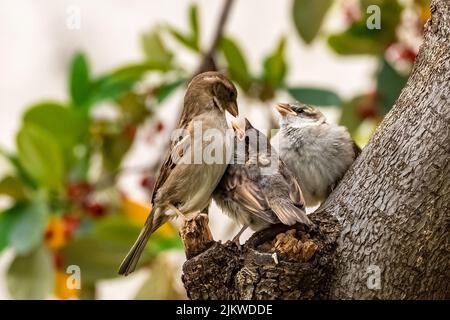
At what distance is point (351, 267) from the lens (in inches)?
99.3

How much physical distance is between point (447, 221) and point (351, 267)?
0.91 ft

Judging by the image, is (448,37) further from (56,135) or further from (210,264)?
(56,135)

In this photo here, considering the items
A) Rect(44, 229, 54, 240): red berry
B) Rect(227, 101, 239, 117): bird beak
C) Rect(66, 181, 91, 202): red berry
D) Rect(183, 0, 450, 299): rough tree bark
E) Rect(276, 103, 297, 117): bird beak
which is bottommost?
Rect(183, 0, 450, 299): rough tree bark

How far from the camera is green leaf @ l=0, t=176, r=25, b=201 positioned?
12.8 feet

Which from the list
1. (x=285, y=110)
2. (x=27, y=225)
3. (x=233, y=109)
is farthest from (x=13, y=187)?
(x=233, y=109)

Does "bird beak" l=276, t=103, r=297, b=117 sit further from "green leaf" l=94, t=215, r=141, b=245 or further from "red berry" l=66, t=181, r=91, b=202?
"red berry" l=66, t=181, r=91, b=202

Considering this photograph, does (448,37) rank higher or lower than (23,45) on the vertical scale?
lower

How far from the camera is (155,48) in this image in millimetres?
4512

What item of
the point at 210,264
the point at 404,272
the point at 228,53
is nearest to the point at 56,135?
the point at 228,53

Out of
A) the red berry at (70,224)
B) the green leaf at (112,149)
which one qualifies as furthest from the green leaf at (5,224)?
the green leaf at (112,149)

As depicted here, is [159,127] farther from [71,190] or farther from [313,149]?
[313,149]

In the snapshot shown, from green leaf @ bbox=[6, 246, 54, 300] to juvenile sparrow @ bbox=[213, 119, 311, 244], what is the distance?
1.06m

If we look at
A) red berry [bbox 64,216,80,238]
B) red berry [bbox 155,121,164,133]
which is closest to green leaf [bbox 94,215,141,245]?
red berry [bbox 64,216,80,238]

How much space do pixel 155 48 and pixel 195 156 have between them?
1625 millimetres
